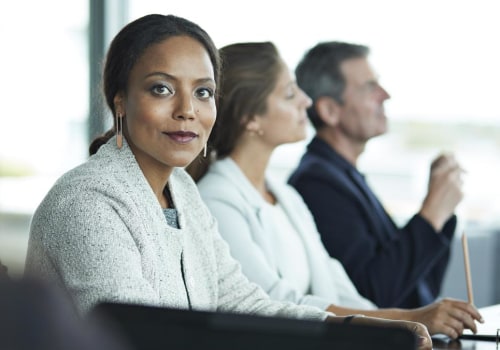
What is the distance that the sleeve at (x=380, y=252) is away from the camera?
253 centimetres

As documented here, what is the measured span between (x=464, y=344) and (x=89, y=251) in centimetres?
75

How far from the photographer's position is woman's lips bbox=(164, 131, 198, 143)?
1.56 metres

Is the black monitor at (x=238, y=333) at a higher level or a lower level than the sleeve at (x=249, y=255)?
higher

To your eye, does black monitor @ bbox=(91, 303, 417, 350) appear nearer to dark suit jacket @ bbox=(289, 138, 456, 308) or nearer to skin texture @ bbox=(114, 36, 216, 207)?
skin texture @ bbox=(114, 36, 216, 207)

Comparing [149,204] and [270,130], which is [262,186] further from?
[149,204]

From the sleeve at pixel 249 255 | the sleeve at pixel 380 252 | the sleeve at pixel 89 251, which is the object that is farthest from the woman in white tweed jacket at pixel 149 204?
the sleeve at pixel 380 252

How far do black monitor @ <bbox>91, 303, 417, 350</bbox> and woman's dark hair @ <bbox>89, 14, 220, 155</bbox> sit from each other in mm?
989

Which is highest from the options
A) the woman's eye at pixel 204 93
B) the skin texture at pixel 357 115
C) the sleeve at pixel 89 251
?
the woman's eye at pixel 204 93

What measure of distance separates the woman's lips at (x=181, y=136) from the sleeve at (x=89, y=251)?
0.24 metres

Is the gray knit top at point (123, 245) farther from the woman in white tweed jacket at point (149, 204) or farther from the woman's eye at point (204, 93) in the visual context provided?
the woman's eye at point (204, 93)

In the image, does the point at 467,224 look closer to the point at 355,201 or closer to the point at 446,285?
the point at 446,285

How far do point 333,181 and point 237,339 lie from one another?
6.84ft

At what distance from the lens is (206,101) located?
1600mm

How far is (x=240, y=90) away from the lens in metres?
2.30
